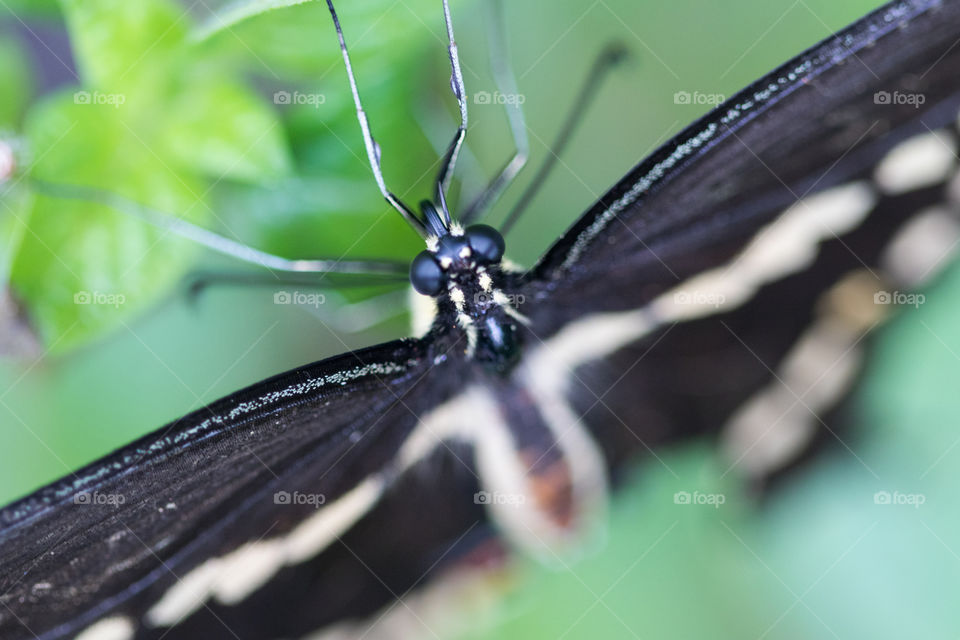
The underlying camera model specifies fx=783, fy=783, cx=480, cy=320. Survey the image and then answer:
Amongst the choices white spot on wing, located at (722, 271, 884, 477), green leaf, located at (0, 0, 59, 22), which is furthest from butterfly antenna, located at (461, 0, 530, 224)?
green leaf, located at (0, 0, 59, 22)

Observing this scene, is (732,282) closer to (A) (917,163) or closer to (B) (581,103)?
(A) (917,163)

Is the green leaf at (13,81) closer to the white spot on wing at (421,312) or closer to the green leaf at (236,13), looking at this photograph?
the green leaf at (236,13)

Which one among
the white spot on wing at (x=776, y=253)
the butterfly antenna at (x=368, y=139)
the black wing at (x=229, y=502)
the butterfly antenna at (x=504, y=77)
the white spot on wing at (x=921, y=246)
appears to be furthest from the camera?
the butterfly antenna at (x=504, y=77)

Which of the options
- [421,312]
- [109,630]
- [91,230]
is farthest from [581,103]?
[109,630]

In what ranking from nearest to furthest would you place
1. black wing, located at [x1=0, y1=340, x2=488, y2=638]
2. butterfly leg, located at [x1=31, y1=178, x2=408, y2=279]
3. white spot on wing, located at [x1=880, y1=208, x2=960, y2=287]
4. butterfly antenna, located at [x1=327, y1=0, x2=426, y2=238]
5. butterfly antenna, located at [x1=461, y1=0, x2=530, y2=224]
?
black wing, located at [x1=0, y1=340, x2=488, y2=638], butterfly antenna, located at [x1=327, y1=0, x2=426, y2=238], butterfly leg, located at [x1=31, y1=178, x2=408, y2=279], white spot on wing, located at [x1=880, y1=208, x2=960, y2=287], butterfly antenna, located at [x1=461, y1=0, x2=530, y2=224]

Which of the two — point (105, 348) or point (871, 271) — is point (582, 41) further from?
point (105, 348)

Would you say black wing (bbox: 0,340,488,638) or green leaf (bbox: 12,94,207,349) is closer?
black wing (bbox: 0,340,488,638)

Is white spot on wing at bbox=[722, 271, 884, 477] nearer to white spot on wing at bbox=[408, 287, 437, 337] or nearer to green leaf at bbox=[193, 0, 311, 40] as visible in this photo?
white spot on wing at bbox=[408, 287, 437, 337]

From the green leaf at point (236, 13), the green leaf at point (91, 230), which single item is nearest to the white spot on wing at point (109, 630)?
the green leaf at point (91, 230)
